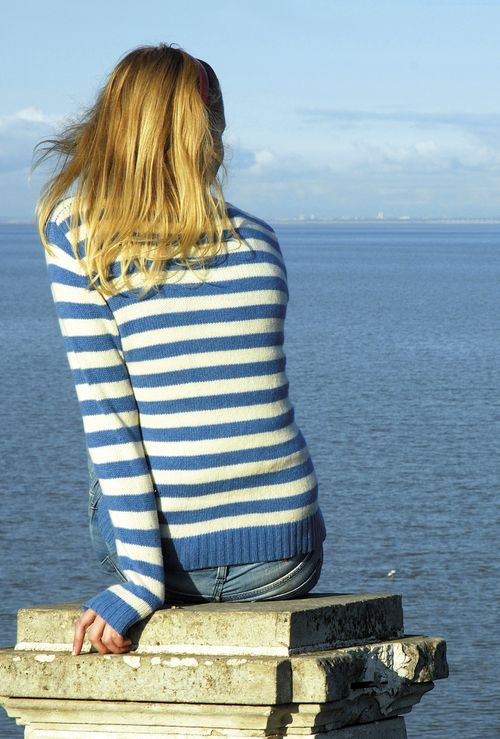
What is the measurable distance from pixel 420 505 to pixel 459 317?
104 ft

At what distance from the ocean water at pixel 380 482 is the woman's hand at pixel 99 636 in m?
6.84

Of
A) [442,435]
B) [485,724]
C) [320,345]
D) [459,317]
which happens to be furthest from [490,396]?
[459,317]

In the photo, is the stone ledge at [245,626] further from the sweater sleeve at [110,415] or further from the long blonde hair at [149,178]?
the long blonde hair at [149,178]

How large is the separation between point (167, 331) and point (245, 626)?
0.61 m

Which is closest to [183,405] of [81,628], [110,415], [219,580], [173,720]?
[110,415]

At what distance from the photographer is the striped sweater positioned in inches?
110

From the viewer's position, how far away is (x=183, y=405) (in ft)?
9.25

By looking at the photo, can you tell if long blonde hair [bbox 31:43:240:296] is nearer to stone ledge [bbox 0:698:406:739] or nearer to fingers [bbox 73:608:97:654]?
fingers [bbox 73:608:97:654]

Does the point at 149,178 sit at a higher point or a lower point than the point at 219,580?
higher

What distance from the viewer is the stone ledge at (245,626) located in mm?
2596

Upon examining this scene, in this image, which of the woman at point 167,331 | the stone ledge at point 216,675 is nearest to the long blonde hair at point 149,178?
the woman at point 167,331

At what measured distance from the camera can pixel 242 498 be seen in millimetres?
2861

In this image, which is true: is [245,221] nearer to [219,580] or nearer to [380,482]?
[219,580]

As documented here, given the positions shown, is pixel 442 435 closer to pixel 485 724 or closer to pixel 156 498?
pixel 485 724
